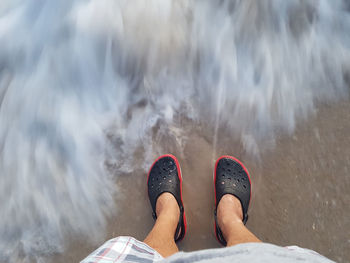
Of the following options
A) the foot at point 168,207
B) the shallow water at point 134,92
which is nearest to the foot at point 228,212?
the shallow water at point 134,92

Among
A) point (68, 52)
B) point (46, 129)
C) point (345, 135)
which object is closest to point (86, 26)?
point (68, 52)

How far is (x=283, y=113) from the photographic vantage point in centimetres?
156

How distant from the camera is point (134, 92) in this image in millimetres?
1631

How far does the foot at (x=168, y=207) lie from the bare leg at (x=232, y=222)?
0.73 feet

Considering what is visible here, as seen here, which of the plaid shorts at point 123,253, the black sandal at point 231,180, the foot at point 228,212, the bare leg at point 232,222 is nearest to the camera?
the plaid shorts at point 123,253

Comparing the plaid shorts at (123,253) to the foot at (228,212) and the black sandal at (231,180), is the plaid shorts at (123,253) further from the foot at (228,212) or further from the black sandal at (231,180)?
the black sandal at (231,180)

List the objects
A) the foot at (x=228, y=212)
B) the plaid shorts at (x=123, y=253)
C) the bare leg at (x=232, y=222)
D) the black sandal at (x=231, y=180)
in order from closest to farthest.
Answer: the plaid shorts at (x=123, y=253), the bare leg at (x=232, y=222), the foot at (x=228, y=212), the black sandal at (x=231, y=180)

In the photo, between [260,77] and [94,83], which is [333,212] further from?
[94,83]

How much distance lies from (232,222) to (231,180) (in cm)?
24

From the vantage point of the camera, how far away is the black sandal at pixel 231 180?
1.49 meters

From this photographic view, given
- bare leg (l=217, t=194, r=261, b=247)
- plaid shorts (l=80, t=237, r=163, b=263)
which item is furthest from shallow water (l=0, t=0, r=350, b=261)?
plaid shorts (l=80, t=237, r=163, b=263)

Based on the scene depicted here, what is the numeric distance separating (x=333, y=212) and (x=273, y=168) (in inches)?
14.2

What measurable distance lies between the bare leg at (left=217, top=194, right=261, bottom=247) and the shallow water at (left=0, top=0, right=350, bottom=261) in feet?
0.39

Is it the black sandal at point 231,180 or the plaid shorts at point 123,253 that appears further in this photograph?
the black sandal at point 231,180
